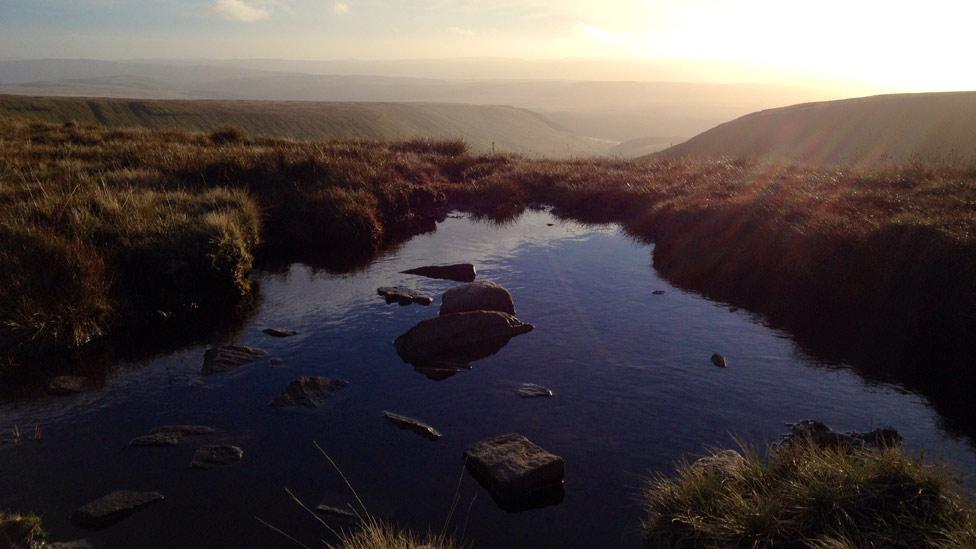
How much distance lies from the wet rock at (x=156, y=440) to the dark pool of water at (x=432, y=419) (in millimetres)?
139

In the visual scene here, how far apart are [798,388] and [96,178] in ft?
68.5

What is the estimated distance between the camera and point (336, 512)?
6.99 meters

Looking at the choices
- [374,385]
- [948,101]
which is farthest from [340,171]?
[948,101]

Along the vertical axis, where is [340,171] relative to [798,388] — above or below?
above

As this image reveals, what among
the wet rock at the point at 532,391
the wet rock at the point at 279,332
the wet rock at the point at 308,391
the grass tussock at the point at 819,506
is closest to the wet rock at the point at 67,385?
the wet rock at the point at 279,332

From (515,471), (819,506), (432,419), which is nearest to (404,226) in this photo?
(432,419)

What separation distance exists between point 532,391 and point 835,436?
14.8ft

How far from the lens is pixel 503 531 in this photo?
673cm

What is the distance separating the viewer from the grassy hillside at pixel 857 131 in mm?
65062

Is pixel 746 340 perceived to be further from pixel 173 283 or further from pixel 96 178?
pixel 96 178

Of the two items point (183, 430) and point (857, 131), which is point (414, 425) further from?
point (857, 131)

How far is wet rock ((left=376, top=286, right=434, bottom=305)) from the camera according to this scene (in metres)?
14.5

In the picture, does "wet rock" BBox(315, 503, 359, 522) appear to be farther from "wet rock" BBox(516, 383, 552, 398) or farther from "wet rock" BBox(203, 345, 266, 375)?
"wet rock" BBox(203, 345, 266, 375)

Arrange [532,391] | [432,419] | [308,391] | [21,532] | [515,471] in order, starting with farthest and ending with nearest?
[532,391], [308,391], [432,419], [515,471], [21,532]
